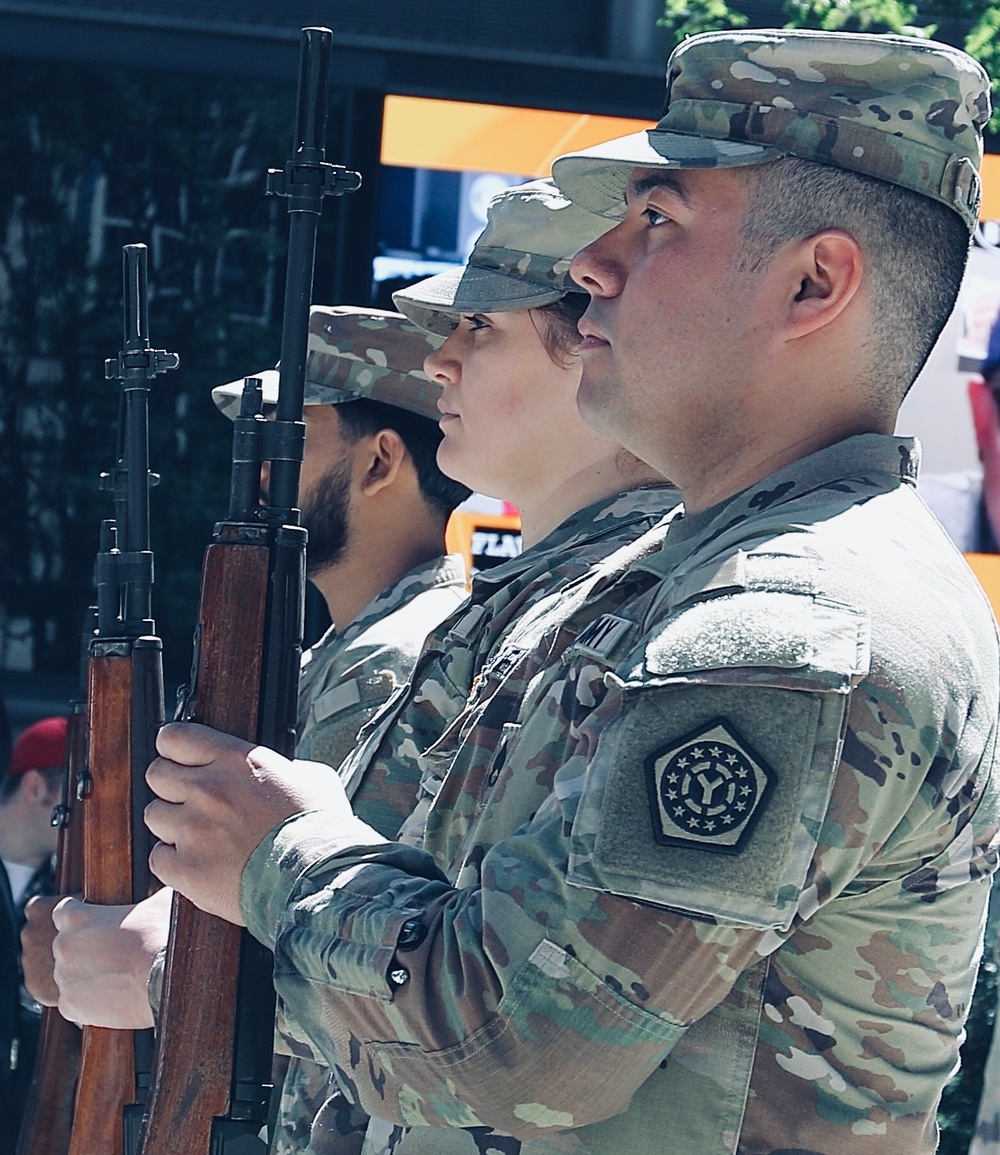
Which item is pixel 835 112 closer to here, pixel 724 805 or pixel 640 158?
pixel 640 158

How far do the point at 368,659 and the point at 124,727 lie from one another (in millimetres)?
523

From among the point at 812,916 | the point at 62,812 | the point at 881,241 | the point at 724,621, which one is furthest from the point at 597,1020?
the point at 62,812

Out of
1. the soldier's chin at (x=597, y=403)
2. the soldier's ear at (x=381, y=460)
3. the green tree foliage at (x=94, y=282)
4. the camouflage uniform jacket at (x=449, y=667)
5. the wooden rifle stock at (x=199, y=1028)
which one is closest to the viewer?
the soldier's chin at (x=597, y=403)

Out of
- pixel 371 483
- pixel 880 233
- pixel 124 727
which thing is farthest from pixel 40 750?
pixel 880 233

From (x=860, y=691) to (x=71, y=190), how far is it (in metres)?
7.43

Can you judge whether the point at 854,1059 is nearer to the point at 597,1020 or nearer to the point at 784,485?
the point at 597,1020

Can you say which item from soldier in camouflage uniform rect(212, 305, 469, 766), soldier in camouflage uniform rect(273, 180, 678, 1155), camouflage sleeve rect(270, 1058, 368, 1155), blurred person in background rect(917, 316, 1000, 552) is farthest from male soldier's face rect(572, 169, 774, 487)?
blurred person in background rect(917, 316, 1000, 552)

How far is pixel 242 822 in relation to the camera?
1.54m

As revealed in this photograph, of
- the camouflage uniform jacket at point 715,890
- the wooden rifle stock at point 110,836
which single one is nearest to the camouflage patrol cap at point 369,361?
the wooden rifle stock at point 110,836

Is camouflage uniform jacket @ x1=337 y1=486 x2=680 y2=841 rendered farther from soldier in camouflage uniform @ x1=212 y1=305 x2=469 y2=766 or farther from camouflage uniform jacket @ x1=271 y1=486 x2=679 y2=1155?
soldier in camouflage uniform @ x1=212 y1=305 x2=469 y2=766

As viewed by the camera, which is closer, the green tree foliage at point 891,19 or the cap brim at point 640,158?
the cap brim at point 640,158

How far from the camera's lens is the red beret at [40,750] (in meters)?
4.48

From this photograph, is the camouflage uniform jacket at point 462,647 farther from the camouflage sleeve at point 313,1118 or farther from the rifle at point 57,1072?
the rifle at point 57,1072

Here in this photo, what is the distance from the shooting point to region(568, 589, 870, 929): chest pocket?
1.20 m
